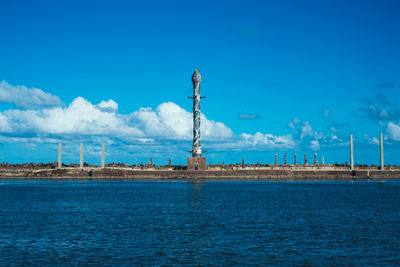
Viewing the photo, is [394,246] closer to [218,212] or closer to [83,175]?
[218,212]

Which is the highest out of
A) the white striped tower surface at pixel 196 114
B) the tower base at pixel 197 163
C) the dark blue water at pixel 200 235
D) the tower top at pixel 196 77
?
the tower top at pixel 196 77

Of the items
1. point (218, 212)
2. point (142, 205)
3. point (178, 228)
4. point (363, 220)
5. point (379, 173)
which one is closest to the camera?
point (178, 228)

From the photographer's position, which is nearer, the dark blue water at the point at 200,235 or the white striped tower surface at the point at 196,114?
the dark blue water at the point at 200,235

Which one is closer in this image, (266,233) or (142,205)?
(266,233)

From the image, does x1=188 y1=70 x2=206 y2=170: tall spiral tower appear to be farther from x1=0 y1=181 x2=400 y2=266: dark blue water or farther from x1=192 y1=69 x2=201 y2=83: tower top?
x1=0 y1=181 x2=400 y2=266: dark blue water

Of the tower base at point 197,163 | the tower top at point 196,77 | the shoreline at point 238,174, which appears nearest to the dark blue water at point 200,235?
the tower base at point 197,163

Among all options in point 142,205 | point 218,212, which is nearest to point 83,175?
point 142,205

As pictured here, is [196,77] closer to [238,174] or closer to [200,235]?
[238,174]

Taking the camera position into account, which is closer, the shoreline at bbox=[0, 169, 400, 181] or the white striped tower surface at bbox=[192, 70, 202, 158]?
the white striped tower surface at bbox=[192, 70, 202, 158]

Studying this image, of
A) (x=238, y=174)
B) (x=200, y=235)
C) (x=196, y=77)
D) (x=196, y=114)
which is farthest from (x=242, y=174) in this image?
(x=200, y=235)

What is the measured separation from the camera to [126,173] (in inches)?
4724

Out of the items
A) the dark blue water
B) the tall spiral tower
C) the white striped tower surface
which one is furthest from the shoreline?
the dark blue water

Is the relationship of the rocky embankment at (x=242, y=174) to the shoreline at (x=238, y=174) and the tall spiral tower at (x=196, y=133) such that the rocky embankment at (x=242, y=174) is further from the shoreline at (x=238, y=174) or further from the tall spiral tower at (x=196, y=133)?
the tall spiral tower at (x=196, y=133)

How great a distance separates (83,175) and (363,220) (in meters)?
95.5
